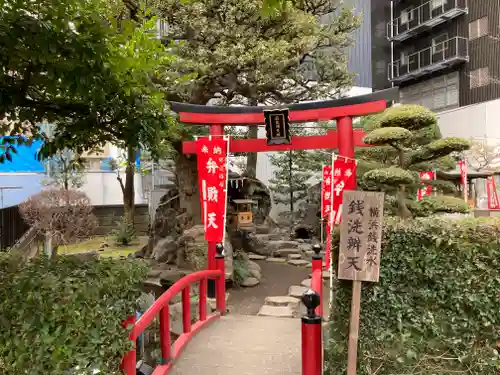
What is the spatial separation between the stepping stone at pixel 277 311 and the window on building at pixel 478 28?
2203 cm

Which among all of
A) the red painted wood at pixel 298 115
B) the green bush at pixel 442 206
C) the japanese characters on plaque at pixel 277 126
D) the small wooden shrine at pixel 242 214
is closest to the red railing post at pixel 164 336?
the green bush at pixel 442 206

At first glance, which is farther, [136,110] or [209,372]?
[209,372]

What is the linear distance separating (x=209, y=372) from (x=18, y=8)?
4191 millimetres

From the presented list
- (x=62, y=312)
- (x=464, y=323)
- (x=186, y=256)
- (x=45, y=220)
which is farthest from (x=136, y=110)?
(x=45, y=220)

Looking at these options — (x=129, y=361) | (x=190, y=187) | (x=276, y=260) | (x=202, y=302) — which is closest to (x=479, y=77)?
(x=276, y=260)

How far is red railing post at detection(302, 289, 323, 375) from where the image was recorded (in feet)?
12.3

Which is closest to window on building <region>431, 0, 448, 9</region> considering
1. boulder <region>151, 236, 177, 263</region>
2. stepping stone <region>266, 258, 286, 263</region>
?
stepping stone <region>266, 258, 286, 263</region>

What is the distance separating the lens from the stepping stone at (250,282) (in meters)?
12.7

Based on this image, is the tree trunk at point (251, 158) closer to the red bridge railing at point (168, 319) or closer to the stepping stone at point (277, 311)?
the stepping stone at point (277, 311)

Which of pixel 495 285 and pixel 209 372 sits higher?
pixel 495 285

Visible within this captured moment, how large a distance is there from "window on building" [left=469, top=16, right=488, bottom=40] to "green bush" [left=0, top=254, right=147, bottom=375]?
26.8 metres

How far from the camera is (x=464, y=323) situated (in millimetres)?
3691

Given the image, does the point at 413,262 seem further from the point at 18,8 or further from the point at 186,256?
the point at 186,256

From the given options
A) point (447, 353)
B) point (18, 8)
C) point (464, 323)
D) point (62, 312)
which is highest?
point (18, 8)
